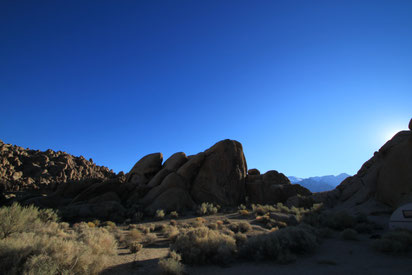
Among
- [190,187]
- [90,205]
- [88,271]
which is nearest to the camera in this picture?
[88,271]

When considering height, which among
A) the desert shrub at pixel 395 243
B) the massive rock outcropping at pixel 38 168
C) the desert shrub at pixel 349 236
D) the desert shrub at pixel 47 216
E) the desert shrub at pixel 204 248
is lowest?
the desert shrub at pixel 349 236

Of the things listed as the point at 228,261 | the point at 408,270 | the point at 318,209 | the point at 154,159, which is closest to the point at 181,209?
the point at 154,159

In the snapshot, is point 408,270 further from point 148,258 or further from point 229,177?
point 229,177

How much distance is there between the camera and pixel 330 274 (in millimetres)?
6066

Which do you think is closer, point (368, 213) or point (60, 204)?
point (368, 213)

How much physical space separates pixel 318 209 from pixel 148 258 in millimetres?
16521

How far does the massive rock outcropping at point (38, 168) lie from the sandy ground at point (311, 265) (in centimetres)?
2855

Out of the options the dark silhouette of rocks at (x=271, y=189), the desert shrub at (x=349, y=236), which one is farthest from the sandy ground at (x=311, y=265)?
the dark silhouette of rocks at (x=271, y=189)

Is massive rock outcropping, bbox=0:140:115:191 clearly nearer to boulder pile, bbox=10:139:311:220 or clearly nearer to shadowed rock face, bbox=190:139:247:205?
boulder pile, bbox=10:139:311:220

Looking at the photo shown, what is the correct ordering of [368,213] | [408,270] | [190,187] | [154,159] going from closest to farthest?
[408,270]
[368,213]
[190,187]
[154,159]

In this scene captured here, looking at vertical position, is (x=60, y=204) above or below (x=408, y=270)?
above

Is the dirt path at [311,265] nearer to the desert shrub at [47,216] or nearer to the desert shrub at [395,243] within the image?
the desert shrub at [395,243]

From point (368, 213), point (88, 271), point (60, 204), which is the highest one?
Answer: point (60, 204)

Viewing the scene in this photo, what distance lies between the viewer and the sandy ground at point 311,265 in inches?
247
